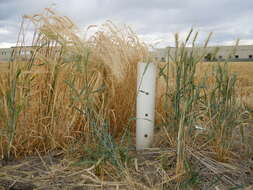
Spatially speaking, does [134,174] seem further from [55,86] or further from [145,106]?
[55,86]

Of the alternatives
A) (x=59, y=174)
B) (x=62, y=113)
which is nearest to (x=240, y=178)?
(x=59, y=174)

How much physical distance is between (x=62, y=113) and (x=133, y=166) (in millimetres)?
605

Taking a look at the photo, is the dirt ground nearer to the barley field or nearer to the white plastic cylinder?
the barley field

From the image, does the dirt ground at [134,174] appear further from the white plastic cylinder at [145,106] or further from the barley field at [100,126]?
the white plastic cylinder at [145,106]

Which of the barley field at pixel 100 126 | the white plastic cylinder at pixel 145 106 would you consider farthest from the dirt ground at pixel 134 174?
the white plastic cylinder at pixel 145 106

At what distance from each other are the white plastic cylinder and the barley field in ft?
0.21

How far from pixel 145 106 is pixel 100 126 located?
1.08 feet

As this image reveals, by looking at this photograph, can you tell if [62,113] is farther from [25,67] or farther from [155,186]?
[155,186]

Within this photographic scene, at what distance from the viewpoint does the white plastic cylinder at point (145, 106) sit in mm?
1725

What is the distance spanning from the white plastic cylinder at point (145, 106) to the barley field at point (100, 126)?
0.07 m

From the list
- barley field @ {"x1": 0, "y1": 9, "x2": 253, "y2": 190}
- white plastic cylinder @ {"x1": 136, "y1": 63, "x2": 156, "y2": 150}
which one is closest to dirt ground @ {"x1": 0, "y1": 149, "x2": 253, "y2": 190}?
barley field @ {"x1": 0, "y1": 9, "x2": 253, "y2": 190}

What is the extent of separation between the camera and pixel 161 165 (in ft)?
4.70

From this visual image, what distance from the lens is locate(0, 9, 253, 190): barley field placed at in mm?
1362

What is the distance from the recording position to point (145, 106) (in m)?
1.73
